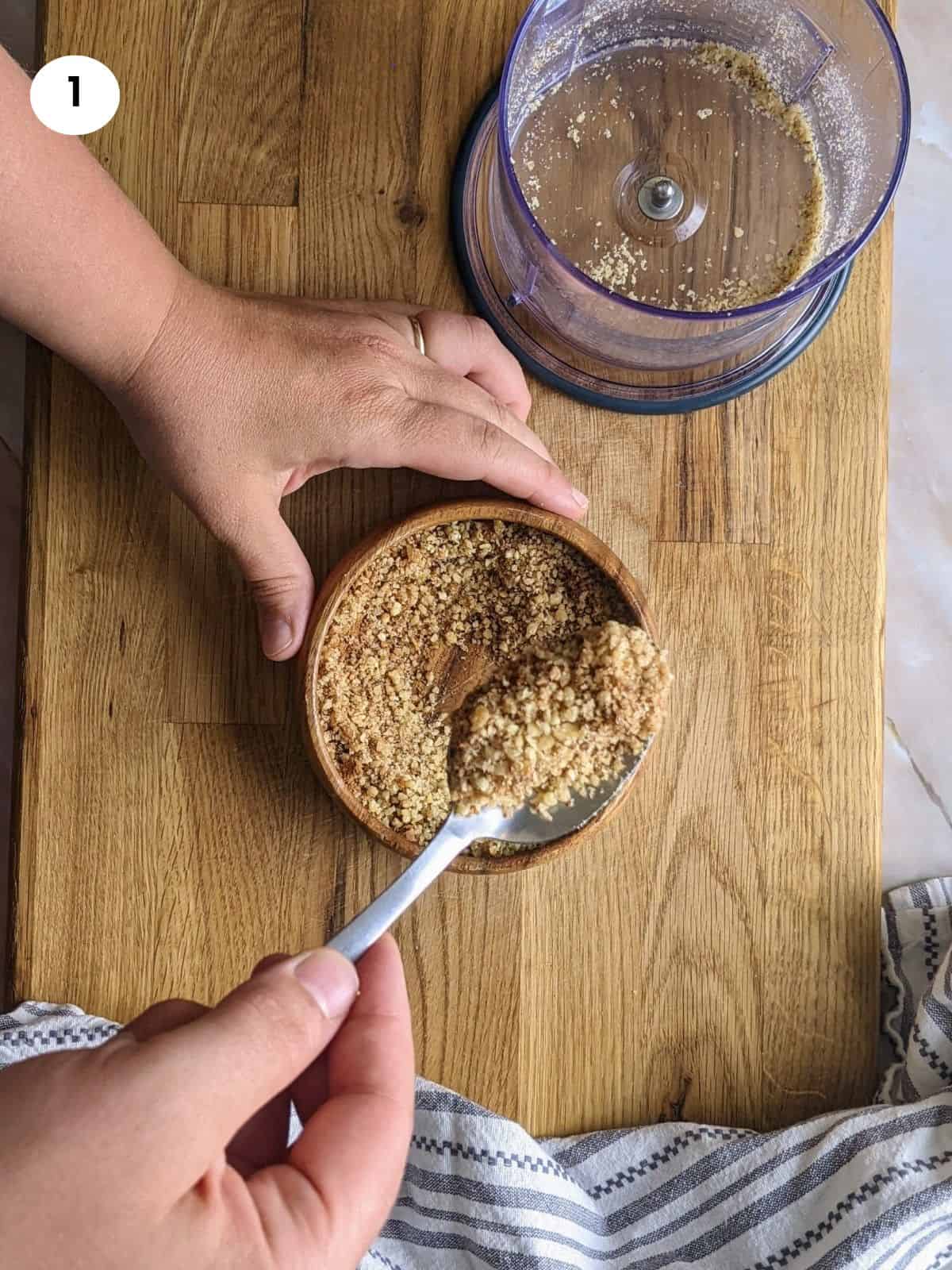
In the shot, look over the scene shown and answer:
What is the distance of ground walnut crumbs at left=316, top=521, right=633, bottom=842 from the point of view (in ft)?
2.31

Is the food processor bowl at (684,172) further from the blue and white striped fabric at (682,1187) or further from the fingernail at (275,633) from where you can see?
the blue and white striped fabric at (682,1187)

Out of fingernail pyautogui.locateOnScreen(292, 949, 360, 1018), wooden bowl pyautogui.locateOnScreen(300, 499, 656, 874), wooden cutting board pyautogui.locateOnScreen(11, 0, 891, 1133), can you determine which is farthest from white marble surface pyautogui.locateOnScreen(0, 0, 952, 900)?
fingernail pyautogui.locateOnScreen(292, 949, 360, 1018)

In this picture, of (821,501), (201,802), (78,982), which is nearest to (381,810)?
(201,802)

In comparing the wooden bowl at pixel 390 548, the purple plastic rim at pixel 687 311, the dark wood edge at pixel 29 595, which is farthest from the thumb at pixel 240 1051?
the purple plastic rim at pixel 687 311

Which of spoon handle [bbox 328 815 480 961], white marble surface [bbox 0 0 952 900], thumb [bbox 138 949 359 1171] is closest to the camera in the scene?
thumb [bbox 138 949 359 1171]

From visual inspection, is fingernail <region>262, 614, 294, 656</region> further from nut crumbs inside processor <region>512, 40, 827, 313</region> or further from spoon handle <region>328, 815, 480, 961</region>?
nut crumbs inside processor <region>512, 40, 827, 313</region>

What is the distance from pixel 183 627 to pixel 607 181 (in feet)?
1.29

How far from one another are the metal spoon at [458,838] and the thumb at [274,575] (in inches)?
6.1

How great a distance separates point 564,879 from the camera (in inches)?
30.2

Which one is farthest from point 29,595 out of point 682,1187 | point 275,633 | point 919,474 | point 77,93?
point 919,474

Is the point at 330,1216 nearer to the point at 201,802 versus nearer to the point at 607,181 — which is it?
the point at 201,802

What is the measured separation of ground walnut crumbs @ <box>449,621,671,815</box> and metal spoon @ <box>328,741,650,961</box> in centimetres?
1

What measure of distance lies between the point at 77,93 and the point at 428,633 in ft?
1.34

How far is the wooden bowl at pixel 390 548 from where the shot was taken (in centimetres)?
69
